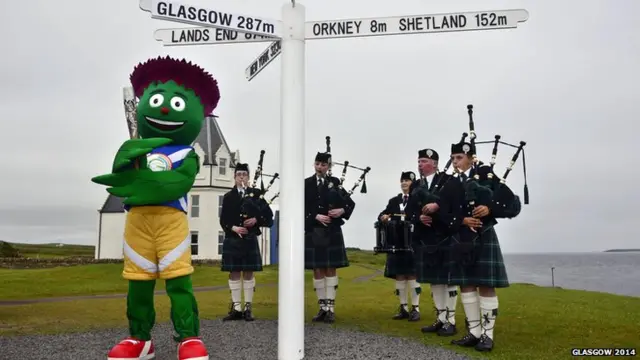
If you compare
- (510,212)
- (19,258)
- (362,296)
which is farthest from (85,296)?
(19,258)

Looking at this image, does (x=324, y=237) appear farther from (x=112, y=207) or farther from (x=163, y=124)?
(x=112, y=207)

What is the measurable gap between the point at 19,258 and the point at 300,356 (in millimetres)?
21632

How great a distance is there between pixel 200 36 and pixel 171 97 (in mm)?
719

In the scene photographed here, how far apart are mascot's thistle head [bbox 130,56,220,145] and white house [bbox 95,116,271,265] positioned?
56.3 feet

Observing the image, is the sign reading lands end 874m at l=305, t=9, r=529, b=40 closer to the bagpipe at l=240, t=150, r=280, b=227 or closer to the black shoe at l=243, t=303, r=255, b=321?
the bagpipe at l=240, t=150, r=280, b=227

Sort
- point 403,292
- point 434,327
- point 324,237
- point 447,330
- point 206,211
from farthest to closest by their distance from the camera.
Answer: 1. point 206,211
2. point 403,292
3. point 324,237
4. point 434,327
5. point 447,330

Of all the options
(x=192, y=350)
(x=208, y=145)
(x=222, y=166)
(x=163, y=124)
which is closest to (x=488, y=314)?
(x=192, y=350)

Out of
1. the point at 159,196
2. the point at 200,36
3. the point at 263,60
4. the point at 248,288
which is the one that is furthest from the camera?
the point at 248,288

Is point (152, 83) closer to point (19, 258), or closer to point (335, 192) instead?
point (335, 192)

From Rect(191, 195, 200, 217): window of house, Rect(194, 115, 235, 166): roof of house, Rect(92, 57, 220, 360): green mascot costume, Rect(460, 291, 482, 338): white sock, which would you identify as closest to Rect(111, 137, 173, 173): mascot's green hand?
Rect(92, 57, 220, 360): green mascot costume

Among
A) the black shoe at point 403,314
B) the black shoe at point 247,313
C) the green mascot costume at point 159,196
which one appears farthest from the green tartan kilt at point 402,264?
the green mascot costume at point 159,196

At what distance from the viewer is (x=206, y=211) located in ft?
74.1

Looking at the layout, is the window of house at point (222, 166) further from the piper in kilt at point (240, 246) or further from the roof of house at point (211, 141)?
the piper in kilt at point (240, 246)

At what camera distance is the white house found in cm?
2259
